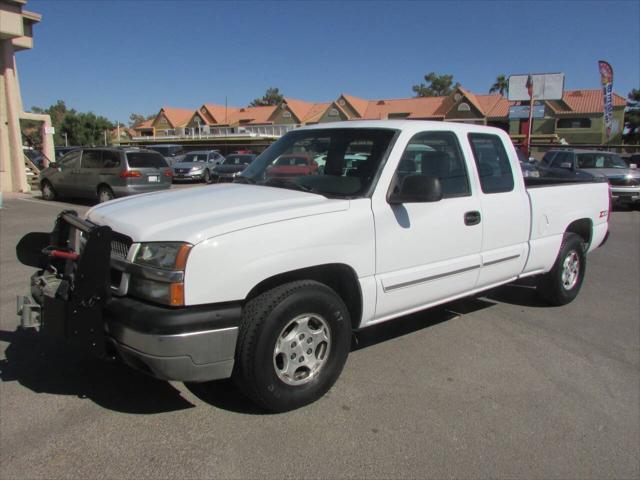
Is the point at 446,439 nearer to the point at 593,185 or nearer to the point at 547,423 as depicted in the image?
the point at 547,423

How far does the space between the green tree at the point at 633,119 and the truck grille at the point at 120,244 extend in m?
66.9

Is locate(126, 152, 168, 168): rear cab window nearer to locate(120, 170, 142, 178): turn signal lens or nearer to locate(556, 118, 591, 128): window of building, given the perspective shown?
locate(120, 170, 142, 178): turn signal lens

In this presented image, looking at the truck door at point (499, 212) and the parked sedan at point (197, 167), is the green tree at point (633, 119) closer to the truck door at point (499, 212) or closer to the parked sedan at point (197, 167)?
the parked sedan at point (197, 167)

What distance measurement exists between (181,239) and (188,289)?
0.90 ft

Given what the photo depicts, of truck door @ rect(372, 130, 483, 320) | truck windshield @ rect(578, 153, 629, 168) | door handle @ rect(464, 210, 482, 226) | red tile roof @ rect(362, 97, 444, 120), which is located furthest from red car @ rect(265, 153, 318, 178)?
red tile roof @ rect(362, 97, 444, 120)

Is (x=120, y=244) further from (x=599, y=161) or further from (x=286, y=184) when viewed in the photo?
(x=599, y=161)

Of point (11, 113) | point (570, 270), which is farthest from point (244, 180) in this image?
point (11, 113)

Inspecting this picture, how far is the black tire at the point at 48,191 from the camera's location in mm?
16797

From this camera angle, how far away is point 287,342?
331 cm

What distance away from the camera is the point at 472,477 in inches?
112

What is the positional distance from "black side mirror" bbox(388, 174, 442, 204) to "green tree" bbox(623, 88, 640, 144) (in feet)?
215

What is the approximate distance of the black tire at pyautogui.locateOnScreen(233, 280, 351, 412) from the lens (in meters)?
3.10

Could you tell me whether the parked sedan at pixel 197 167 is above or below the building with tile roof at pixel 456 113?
below

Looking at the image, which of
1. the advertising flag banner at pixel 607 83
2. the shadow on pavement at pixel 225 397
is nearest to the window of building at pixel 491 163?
the shadow on pavement at pixel 225 397
